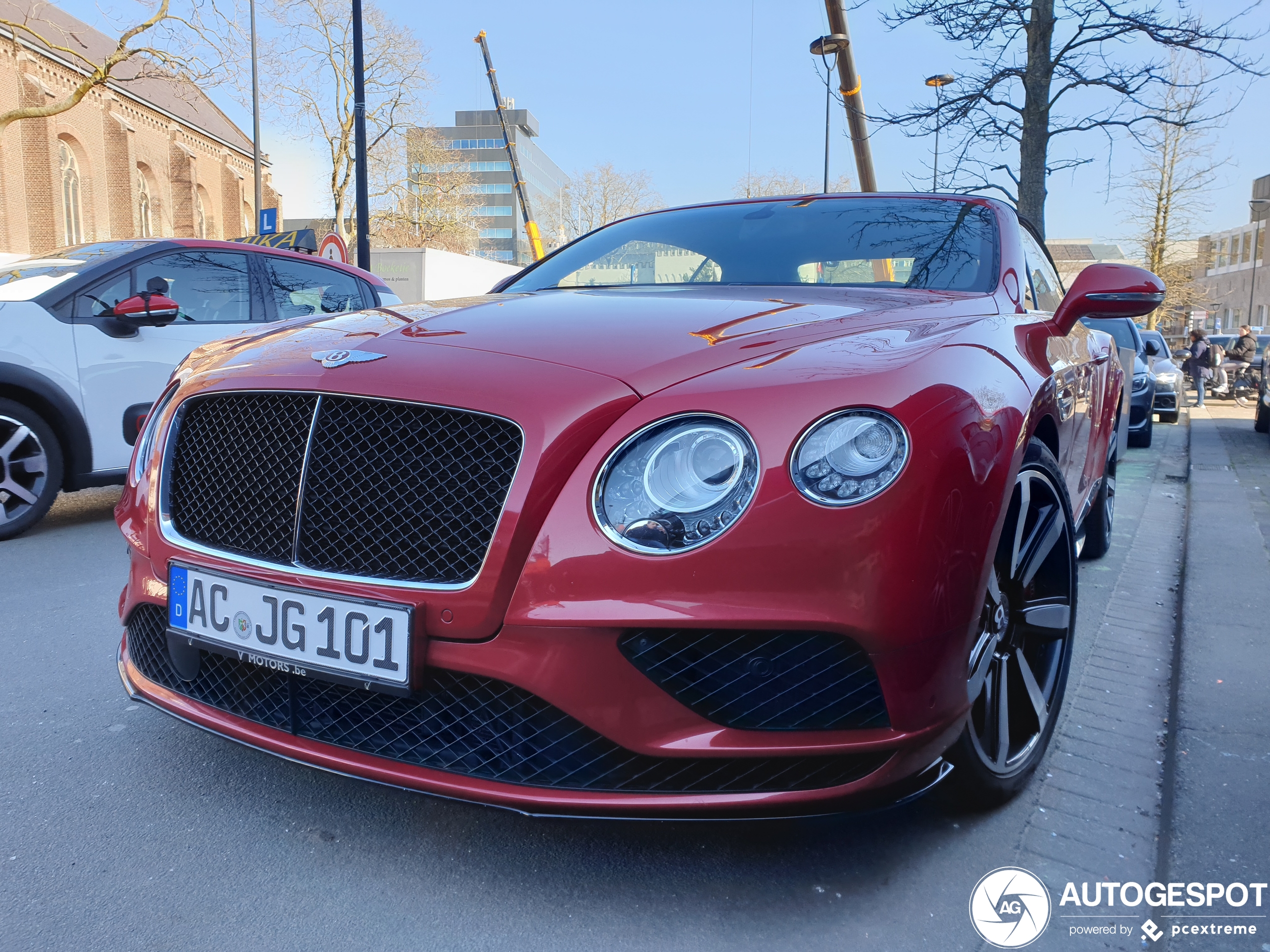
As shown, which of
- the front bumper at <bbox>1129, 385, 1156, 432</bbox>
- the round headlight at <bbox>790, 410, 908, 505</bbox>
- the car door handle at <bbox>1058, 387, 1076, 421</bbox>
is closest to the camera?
the round headlight at <bbox>790, 410, 908, 505</bbox>

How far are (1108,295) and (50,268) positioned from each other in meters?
5.14

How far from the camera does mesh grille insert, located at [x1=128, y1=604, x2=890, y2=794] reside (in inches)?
67.1

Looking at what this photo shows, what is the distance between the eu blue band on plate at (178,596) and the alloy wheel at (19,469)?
11.5 ft

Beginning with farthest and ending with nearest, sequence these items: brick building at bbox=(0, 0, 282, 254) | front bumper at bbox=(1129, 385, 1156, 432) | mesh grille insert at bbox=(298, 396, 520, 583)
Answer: brick building at bbox=(0, 0, 282, 254) → front bumper at bbox=(1129, 385, 1156, 432) → mesh grille insert at bbox=(298, 396, 520, 583)

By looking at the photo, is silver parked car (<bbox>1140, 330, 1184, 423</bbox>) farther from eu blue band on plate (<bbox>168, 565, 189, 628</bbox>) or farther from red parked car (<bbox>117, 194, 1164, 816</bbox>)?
eu blue band on plate (<bbox>168, 565, 189, 628</bbox>)

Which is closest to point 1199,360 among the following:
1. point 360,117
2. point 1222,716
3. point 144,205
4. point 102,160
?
point 360,117

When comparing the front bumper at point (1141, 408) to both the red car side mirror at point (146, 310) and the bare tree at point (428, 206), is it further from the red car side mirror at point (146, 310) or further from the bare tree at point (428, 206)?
the bare tree at point (428, 206)

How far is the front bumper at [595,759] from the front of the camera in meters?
1.67

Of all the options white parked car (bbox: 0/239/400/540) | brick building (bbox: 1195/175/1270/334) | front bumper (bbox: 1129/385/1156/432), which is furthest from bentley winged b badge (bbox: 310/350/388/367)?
brick building (bbox: 1195/175/1270/334)

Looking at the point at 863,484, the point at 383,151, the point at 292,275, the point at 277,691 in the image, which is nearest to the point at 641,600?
the point at 863,484

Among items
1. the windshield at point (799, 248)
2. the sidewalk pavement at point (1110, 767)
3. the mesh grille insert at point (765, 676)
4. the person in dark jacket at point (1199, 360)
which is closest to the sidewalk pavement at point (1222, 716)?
the sidewalk pavement at point (1110, 767)

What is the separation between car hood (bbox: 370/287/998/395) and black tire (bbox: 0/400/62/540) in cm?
318

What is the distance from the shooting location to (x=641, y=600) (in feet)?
5.31

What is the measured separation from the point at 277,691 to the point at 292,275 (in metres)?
4.80
